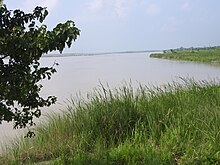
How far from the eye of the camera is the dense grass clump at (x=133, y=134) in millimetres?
4328

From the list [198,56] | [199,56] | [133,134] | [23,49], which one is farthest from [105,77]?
[198,56]

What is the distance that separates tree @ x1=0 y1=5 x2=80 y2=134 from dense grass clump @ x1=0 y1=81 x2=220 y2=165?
1.48 meters

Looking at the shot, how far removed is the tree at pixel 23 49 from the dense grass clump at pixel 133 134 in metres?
1.48

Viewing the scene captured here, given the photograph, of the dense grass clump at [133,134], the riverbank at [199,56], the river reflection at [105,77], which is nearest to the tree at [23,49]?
the river reflection at [105,77]

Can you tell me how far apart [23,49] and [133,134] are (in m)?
2.97

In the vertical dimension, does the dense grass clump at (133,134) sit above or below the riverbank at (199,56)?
below

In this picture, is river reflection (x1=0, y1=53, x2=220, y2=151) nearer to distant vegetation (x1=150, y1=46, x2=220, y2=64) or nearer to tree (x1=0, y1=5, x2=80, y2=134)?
tree (x1=0, y1=5, x2=80, y2=134)

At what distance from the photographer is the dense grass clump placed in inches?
170

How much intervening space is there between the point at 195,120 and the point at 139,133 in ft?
3.01

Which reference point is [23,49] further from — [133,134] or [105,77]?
[105,77]

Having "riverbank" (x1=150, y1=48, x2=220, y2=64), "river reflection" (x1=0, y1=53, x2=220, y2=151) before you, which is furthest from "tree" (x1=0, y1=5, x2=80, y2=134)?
"riverbank" (x1=150, y1=48, x2=220, y2=64)

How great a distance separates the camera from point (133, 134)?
540 cm

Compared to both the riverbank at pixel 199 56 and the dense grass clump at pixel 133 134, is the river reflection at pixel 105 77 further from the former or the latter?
the riverbank at pixel 199 56

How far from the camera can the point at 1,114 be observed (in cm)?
315
